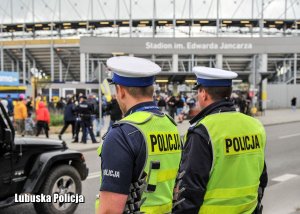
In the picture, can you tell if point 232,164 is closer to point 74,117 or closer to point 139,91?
point 139,91

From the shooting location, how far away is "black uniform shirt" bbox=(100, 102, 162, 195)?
200cm

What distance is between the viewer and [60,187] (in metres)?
5.69

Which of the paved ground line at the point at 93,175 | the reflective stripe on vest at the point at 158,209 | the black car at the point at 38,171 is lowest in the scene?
the paved ground line at the point at 93,175

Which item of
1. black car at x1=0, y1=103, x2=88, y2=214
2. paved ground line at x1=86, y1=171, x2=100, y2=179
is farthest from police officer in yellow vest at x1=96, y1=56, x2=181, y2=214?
paved ground line at x1=86, y1=171, x2=100, y2=179

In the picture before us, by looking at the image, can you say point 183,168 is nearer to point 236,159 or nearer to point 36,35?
point 236,159

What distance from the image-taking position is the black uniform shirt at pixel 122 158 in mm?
2002

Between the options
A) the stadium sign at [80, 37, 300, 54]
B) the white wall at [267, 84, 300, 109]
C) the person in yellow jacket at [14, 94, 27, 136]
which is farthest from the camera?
the white wall at [267, 84, 300, 109]

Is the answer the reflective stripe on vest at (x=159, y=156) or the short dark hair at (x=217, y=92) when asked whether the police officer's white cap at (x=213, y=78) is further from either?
the reflective stripe on vest at (x=159, y=156)

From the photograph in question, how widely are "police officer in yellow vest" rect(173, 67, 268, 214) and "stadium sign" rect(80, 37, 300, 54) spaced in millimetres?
25980

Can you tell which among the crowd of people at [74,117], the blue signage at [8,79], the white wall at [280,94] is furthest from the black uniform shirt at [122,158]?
the white wall at [280,94]

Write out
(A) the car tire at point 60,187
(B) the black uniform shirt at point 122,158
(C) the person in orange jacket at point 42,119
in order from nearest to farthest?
(B) the black uniform shirt at point 122,158
(A) the car tire at point 60,187
(C) the person in orange jacket at point 42,119

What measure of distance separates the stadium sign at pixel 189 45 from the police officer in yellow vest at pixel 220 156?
25980 millimetres

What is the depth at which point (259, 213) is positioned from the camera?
2.68m

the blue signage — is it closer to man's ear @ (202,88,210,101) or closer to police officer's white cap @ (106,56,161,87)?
man's ear @ (202,88,210,101)
